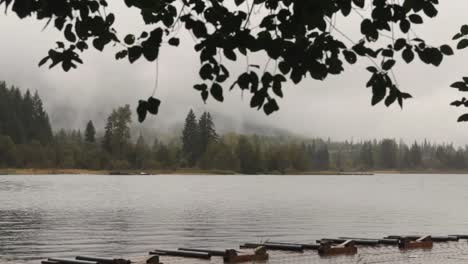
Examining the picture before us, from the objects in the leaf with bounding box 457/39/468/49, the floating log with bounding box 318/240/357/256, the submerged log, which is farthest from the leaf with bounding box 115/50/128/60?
the submerged log

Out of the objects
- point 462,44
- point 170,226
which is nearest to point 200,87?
point 462,44

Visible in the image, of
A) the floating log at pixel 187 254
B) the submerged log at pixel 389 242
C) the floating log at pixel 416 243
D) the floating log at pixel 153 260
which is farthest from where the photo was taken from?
the submerged log at pixel 389 242

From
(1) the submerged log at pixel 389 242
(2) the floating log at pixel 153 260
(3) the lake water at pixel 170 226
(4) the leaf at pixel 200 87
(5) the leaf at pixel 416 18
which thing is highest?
(5) the leaf at pixel 416 18

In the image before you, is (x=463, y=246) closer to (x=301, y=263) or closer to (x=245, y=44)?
(x=301, y=263)

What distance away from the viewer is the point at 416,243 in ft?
98.8

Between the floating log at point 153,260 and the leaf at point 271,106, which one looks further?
the floating log at point 153,260

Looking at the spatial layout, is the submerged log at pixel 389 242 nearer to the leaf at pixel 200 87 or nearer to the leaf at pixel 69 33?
the leaf at pixel 200 87

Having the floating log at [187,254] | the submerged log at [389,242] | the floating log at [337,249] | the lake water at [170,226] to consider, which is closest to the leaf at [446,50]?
the floating log at [187,254]

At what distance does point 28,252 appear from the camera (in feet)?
107

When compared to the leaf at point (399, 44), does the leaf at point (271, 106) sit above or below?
below

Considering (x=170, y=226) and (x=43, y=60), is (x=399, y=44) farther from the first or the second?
(x=170, y=226)

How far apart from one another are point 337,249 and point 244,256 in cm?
516

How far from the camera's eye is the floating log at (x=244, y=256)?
23.2 metres

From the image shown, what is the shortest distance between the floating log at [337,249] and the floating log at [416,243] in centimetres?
313
